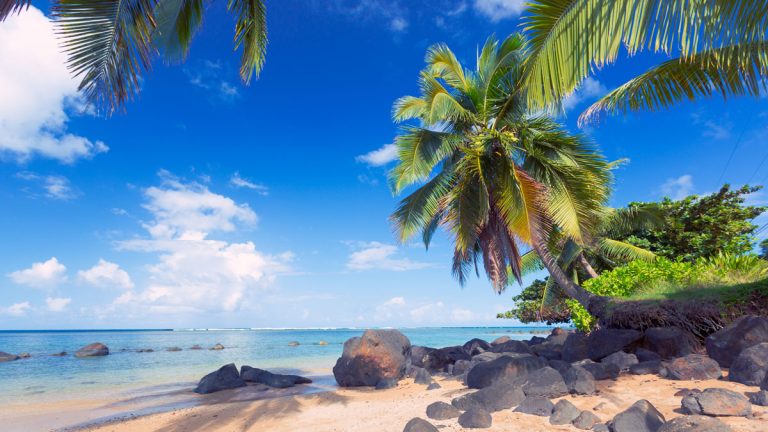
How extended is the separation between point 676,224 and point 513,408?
48.0ft

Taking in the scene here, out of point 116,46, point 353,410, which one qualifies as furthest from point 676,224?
point 116,46

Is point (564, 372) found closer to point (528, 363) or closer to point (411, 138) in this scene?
point (528, 363)

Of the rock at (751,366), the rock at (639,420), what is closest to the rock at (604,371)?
the rock at (751,366)

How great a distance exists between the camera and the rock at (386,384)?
1254 cm

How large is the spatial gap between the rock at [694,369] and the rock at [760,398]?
58.0 inches

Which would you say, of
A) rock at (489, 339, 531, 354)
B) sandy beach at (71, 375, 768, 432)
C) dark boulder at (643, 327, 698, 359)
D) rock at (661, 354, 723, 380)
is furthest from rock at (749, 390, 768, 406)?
rock at (489, 339, 531, 354)

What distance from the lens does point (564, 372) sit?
Answer: 8.05 m

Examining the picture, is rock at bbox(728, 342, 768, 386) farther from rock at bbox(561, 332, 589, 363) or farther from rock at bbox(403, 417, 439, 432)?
rock at bbox(403, 417, 439, 432)

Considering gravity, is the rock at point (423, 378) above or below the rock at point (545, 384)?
below

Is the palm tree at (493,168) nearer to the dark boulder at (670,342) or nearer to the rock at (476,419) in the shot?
the dark boulder at (670,342)

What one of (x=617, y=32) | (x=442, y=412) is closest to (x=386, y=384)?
(x=442, y=412)

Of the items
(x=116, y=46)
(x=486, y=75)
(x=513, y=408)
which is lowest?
(x=513, y=408)

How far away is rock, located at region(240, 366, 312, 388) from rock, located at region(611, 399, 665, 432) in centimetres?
1128

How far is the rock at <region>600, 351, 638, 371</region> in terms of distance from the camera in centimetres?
849
